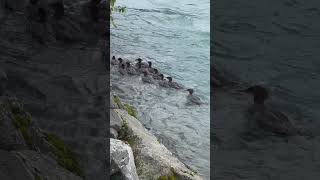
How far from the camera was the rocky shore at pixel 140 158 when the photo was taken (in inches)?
233

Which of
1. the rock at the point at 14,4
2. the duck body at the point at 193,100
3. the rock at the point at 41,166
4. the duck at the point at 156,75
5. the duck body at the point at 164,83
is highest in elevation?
the rock at the point at 14,4

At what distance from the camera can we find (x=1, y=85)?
211 inches

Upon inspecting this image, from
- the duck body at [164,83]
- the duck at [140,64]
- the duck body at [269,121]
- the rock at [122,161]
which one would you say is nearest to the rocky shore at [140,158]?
the rock at [122,161]

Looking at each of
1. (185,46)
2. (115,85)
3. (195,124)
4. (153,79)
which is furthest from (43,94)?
(185,46)

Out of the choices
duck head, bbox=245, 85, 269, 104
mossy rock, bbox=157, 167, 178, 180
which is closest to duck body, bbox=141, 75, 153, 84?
duck head, bbox=245, 85, 269, 104

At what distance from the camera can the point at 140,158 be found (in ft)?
23.1

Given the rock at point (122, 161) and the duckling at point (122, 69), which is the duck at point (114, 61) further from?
the rock at point (122, 161)

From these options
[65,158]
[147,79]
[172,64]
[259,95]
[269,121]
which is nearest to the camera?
[65,158]

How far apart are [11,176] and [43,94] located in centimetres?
485

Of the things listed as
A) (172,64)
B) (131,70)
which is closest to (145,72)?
(131,70)

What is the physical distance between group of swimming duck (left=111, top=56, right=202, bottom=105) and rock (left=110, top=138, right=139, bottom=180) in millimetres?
7782

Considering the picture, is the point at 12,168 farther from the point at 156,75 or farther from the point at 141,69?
the point at 141,69

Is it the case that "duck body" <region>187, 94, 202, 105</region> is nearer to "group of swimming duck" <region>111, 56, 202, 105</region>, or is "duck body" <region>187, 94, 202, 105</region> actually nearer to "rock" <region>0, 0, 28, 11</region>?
"group of swimming duck" <region>111, 56, 202, 105</region>

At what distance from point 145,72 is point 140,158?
26.7 feet
